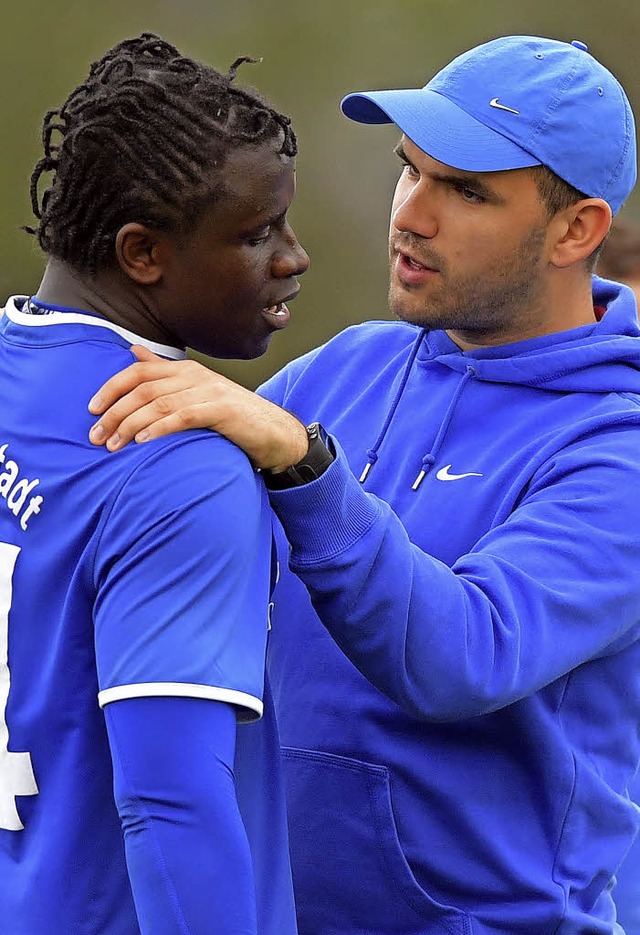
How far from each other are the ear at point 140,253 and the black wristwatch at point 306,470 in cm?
24

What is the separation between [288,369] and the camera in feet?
7.42

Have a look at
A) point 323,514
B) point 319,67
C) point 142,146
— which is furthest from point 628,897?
point 319,67

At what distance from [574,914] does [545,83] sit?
45.6 inches

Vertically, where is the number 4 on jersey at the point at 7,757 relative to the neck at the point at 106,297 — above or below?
below

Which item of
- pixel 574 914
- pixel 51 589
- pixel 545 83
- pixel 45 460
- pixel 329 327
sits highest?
pixel 545 83

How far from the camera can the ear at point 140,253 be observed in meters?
1.40

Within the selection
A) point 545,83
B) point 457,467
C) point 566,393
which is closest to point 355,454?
point 457,467

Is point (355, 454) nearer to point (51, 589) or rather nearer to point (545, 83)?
point (545, 83)

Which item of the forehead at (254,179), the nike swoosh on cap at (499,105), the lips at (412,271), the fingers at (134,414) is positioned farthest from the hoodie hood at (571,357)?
the fingers at (134,414)

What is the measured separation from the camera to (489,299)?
2.04m

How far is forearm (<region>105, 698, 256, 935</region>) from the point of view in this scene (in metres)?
1.27

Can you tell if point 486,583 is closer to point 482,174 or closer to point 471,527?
point 471,527

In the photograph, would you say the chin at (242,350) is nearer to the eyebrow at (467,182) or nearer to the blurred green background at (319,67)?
the eyebrow at (467,182)

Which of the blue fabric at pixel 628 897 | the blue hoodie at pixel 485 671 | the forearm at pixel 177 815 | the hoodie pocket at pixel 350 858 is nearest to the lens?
the forearm at pixel 177 815
